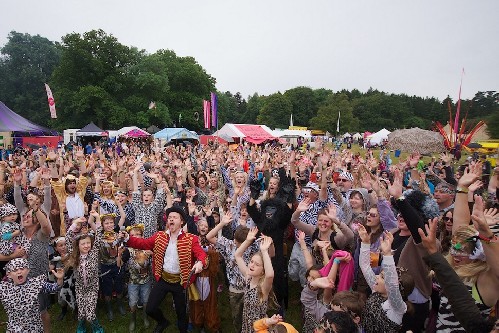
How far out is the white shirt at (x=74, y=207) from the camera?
568 cm

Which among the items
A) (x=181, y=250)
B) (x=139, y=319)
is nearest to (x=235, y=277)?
(x=181, y=250)

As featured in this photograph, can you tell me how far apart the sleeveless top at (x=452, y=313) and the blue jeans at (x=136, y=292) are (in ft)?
11.9

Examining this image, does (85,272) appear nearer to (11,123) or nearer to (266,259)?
(266,259)

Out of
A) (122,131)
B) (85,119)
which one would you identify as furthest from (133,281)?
(85,119)

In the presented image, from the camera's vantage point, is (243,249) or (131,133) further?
(131,133)

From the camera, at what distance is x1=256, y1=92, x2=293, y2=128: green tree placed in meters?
81.8

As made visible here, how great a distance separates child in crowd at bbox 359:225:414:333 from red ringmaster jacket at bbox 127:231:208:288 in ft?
6.48

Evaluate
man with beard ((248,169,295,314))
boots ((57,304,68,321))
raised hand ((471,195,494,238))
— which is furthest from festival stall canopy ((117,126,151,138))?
raised hand ((471,195,494,238))

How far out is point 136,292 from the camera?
186 inches

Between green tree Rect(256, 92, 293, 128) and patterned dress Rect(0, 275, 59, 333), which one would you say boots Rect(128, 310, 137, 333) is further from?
green tree Rect(256, 92, 293, 128)

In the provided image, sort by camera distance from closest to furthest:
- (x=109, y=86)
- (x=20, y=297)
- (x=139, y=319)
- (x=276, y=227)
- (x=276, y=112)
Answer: (x=20, y=297) < (x=276, y=227) < (x=139, y=319) < (x=109, y=86) < (x=276, y=112)

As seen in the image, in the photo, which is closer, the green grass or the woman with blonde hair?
the woman with blonde hair

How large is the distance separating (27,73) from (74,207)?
6040 centimetres

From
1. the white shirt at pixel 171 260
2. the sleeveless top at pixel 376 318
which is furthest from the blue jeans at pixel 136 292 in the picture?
the sleeveless top at pixel 376 318
